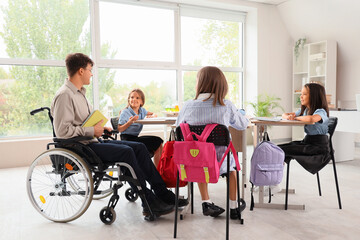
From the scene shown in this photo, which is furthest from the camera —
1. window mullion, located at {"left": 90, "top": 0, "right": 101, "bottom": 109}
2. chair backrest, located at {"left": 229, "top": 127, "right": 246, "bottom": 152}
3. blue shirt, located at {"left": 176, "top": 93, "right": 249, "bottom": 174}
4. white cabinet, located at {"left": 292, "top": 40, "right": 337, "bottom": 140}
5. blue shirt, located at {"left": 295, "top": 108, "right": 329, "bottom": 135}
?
white cabinet, located at {"left": 292, "top": 40, "right": 337, "bottom": 140}

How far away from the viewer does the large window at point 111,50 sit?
455cm

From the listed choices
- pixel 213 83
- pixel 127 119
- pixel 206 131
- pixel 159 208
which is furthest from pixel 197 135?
pixel 127 119

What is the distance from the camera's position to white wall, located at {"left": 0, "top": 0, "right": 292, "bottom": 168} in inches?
239

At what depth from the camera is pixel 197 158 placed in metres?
1.93

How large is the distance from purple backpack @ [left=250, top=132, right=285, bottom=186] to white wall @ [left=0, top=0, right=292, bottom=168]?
3.98m

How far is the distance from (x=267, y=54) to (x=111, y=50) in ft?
9.97

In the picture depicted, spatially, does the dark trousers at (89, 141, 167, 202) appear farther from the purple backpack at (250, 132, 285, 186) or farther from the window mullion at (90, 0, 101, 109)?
the window mullion at (90, 0, 101, 109)

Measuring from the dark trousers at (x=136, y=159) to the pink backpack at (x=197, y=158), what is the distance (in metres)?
0.35

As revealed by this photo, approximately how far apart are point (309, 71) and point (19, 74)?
4.95 metres

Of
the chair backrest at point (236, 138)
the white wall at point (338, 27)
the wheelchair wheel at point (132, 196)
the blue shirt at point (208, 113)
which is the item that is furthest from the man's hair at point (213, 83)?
the white wall at point (338, 27)

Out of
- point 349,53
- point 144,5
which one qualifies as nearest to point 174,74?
point 144,5

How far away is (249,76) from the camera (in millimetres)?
6379

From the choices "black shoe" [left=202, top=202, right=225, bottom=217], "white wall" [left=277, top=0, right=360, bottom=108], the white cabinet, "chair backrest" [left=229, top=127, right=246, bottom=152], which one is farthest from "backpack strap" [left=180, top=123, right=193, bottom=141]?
"white wall" [left=277, top=0, right=360, bottom=108]

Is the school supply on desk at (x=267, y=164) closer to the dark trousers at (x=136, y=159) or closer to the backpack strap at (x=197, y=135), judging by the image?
the backpack strap at (x=197, y=135)
